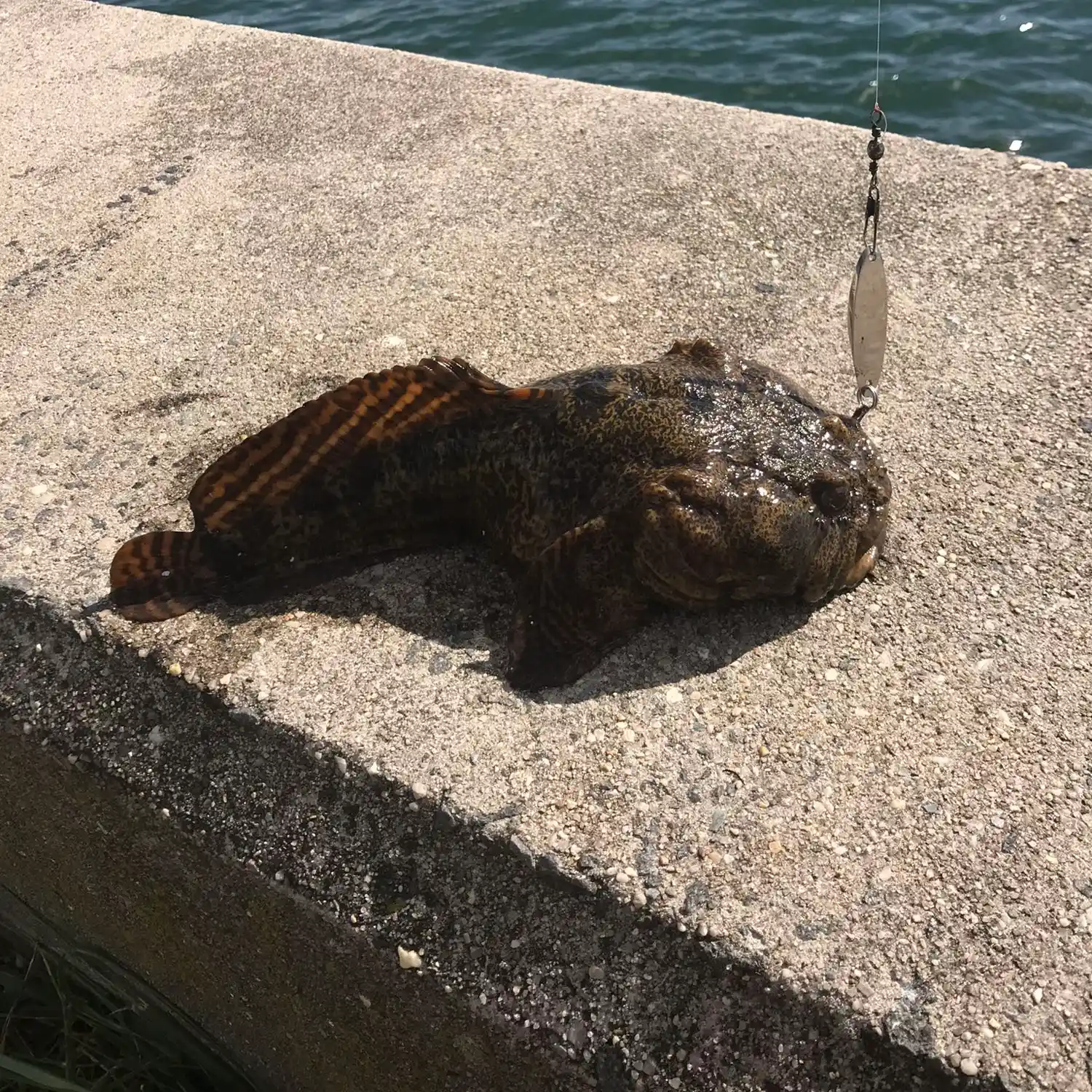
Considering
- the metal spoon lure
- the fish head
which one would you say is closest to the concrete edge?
the fish head

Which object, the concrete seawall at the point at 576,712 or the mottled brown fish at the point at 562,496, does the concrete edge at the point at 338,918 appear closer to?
the concrete seawall at the point at 576,712

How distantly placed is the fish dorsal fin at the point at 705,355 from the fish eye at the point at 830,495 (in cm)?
48

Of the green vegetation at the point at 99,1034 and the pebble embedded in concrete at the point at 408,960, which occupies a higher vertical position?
the pebble embedded in concrete at the point at 408,960

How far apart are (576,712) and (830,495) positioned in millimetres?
935

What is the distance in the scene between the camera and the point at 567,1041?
2137 millimetres

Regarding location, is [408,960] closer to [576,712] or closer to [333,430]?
[576,712]

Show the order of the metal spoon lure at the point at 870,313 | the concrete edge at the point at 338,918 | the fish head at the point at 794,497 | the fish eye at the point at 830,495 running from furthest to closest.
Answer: the metal spoon lure at the point at 870,313
the fish eye at the point at 830,495
the fish head at the point at 794,497
the concrete edge at the point at 338,918

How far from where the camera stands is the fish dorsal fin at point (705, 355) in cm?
297

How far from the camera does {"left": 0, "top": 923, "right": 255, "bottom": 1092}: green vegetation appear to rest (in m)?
2.89

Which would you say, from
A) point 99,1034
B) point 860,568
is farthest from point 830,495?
point 99,1034

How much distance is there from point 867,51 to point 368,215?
224 inches

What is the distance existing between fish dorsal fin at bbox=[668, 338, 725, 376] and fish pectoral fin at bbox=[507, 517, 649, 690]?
63 centimetres

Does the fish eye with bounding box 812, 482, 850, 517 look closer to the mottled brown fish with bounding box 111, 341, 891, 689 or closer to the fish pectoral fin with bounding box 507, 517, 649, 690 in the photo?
the mottled brown fish with bounding box 111, 341, 891, 689

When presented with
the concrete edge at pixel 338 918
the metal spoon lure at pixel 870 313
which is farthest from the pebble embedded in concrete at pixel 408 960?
the metal spoon lure at pixel 870 313
